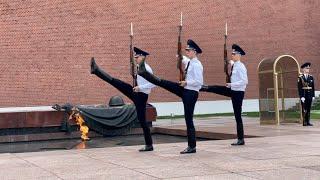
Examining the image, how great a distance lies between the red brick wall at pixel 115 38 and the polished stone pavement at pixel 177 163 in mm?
13001

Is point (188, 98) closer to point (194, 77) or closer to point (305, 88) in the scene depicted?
point (194, 77)

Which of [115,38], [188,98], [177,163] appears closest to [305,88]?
Answer: [188,98]

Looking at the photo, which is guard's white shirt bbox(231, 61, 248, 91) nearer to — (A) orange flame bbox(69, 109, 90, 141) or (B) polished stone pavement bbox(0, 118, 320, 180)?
(B) polished stone pavement bbox(0, 118, 320, 180)

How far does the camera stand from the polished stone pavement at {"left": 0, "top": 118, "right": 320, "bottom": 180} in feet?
18.9

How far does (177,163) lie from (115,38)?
16.4 m

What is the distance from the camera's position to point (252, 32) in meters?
25.5

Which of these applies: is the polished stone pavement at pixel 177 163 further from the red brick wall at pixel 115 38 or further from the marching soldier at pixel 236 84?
the red brick wall at pixel 115 38

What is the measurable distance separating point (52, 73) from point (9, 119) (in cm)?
874

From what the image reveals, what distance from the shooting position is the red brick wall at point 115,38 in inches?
822

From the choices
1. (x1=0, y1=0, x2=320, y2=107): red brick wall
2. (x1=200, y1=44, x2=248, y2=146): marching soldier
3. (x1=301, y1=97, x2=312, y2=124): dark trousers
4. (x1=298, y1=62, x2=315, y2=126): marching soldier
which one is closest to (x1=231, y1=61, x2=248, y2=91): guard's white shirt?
(x1=200, y1=44, x2=248, y2=146): marching soldier

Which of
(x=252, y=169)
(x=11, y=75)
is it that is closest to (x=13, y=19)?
(x=11, y=75)

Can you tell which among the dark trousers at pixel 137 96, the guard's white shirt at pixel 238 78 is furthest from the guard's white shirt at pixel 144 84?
the guard's white shirt at pixel 238 78

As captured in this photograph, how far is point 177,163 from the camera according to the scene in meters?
6.69

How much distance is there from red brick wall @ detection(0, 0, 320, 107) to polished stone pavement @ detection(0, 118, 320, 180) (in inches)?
512
